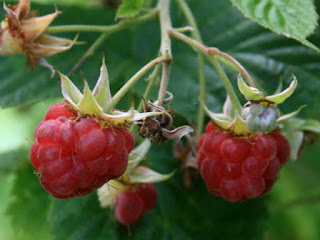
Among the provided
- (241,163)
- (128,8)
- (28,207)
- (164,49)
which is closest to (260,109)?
(241,163)

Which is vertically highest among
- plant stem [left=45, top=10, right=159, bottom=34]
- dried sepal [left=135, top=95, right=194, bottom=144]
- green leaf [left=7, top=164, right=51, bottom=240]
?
plant stem [left=45, top=10, right=159, bottom=34]

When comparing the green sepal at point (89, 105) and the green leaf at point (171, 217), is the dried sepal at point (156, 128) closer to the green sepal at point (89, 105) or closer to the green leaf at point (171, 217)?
the green sepal at point (89, 105)

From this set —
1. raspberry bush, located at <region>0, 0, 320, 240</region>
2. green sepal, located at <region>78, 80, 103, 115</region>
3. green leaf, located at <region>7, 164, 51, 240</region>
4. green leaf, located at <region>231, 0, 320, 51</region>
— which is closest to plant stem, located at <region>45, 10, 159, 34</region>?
raspberry bush, located at <region>0, 0, 320, 240</region>

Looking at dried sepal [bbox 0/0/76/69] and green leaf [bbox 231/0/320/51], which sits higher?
green leaf [bbox 231/0/320/51]

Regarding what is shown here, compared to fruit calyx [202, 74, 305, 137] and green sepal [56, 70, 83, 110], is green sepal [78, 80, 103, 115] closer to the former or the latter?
green sepal [56, 70, 83, 110]

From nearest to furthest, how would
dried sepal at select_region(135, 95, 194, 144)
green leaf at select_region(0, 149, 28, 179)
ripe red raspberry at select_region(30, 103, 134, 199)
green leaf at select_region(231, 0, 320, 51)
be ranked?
ripe red raspberry at select_region(30, 103, 134, 199) < dried sepal at select_region(135, 95, 194, 144) < green leaf at select_region(231, 0, 320, 51) < green leaf at select_region(0, 149, 28, 179)

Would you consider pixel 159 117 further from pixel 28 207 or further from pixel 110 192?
pixel 28 207
